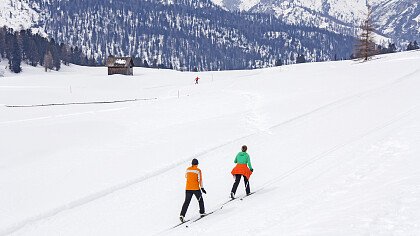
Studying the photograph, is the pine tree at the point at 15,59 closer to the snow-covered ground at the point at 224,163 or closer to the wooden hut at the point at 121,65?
the wooden hut at the point at 121,65

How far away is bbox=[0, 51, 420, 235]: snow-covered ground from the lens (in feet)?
36.4

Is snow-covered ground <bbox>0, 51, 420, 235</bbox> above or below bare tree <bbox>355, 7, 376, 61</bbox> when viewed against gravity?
below

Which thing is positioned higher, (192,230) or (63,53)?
(63,53)

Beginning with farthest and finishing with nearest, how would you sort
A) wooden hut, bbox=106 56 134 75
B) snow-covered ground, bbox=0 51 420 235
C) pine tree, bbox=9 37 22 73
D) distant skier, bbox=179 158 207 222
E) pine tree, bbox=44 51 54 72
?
pine tree, bbox=44 51 54 72 → pine tree, bbox=9 37 22 73 → wooden hut, bbox=106 56 134 75 → distant skier, bbox=179 158 207 222 → snow-covered ground, bbox=0 51 420 235

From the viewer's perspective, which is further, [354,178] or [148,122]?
[148,122]

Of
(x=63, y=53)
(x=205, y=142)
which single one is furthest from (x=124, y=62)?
(x=205, y=142)

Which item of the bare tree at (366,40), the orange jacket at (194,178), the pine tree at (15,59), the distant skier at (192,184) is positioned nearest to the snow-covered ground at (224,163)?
the distant skier at (192,184)

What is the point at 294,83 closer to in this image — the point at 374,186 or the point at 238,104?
the point at 238,104

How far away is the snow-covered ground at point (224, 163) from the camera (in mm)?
11102

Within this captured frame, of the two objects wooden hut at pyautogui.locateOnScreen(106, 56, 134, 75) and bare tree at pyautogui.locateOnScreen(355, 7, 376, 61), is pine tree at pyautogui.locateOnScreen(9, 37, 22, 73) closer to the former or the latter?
wooden hut at pyautogui.locateOnScreen(106, 56, 134, 75)

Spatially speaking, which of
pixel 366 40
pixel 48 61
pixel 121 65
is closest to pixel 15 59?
pixel 48 61

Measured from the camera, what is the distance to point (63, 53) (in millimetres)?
157750

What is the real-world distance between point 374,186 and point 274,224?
3616 millimetres

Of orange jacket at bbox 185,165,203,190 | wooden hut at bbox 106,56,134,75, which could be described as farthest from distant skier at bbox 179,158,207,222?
wooden hut at bbox 106,56,134,75
